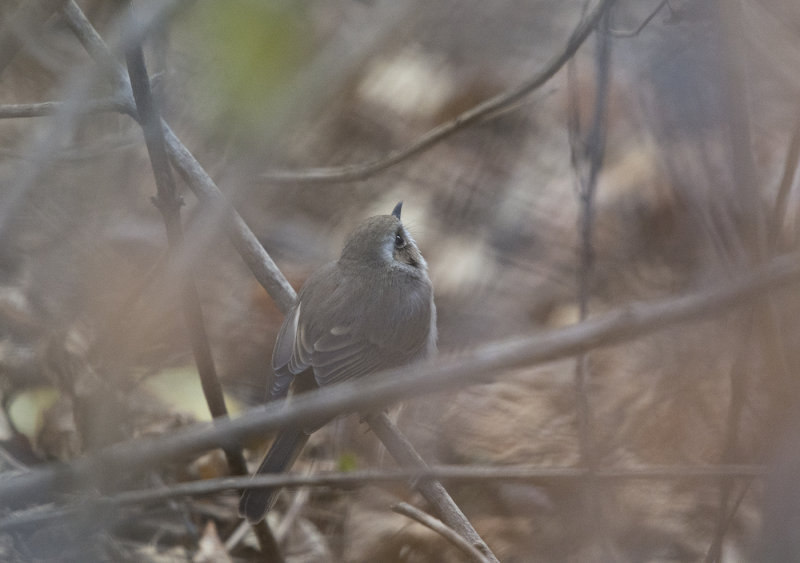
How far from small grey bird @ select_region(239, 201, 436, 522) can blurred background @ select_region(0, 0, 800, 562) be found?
32 cm

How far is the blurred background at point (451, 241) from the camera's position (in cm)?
182

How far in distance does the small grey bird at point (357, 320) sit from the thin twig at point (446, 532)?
96cm

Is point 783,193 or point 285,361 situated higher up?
point 285,361

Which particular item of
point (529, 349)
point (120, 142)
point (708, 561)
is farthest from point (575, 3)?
point (529, 349)

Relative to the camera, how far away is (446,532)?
2.07 meters

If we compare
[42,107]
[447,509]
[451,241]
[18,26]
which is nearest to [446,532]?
[447,509]

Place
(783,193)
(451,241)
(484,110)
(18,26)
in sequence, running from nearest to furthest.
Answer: (18,26), (783,193), (484,110), (451,241)

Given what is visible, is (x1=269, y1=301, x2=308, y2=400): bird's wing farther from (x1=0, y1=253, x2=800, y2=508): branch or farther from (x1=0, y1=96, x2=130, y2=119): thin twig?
(x1=0, y1=253, x2=800, y2=508): branch

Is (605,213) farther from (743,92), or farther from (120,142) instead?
(743,92)

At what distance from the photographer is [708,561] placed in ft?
7.34

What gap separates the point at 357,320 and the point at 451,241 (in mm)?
1472

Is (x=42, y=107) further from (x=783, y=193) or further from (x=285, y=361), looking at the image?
(x=783, y=193)

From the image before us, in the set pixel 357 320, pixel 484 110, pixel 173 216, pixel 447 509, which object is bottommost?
pixel 447 509

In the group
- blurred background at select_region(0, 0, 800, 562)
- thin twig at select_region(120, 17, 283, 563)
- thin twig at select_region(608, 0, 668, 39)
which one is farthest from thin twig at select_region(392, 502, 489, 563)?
thin twig at select_region(608, 0, 668, 39)
